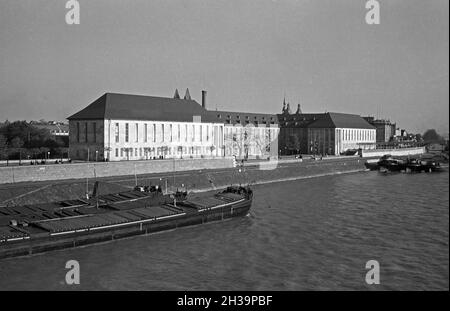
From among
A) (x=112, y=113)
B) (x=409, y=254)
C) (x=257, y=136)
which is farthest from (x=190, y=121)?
(x=409, y=254)

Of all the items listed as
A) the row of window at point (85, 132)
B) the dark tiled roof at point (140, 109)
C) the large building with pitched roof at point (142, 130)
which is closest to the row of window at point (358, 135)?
the large building with pitched roof at point (142, 130)

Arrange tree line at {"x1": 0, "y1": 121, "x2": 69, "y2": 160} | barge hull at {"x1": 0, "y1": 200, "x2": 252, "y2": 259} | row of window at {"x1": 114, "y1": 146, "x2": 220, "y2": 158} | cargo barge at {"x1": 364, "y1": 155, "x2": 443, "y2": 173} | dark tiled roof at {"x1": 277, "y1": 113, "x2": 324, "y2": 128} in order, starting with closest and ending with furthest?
barge hull at {"x1": 0, "y1": 200, "x2": 252, "y2": 259}
tree line at {"x1": 0, "y1": 121, "x2": 69, "y2": 160}
row of window at {"x1": 114, "y1": 146, "x2": 220, "y2": 158}
cargo barge at {"x1": 364, "y1": 155, "x2": 443, "y2": 173}
dark tiled roof at {"x1": 277, "y1": 113, "x2": 324, "y2": 128}

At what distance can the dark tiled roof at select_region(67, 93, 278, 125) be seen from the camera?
62688 mm

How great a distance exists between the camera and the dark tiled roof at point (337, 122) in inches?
4166

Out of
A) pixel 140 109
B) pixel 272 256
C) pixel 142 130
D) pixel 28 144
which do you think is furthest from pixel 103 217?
pixel 28 144

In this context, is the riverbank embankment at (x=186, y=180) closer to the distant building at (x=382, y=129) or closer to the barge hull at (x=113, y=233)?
the barge hull at (x=113, y=233)

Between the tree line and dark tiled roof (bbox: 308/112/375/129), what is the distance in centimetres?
5636

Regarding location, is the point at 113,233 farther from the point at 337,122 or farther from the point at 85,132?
the point at 337,122

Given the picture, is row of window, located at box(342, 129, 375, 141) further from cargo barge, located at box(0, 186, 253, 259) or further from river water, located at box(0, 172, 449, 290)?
river water, located at box(0, 172, 449, 290)

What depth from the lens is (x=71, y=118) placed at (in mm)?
64250

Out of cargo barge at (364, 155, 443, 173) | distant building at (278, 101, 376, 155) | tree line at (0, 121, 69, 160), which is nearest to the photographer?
tree line at (0, 121, 69, 160)

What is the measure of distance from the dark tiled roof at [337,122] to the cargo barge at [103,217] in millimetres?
71646

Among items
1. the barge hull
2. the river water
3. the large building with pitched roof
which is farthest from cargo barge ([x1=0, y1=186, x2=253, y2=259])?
the large building with pitched roof

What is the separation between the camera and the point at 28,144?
65812 mm
